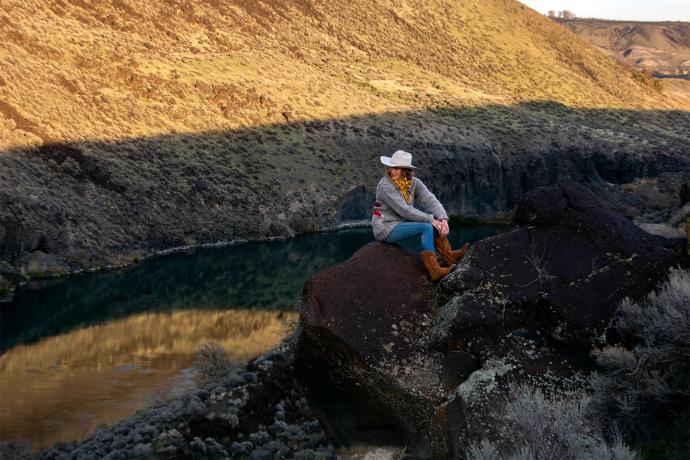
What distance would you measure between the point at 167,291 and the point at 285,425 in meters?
17.4

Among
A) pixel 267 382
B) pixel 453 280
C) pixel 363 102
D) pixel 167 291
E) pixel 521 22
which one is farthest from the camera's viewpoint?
pixel 521 22

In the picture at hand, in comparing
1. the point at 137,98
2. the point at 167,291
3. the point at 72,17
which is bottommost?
the point at 167,291

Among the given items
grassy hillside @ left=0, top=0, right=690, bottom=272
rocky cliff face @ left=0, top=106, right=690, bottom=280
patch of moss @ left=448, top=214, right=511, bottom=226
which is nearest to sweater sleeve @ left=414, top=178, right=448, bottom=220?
rocky cliff face @ left=0, top=106, right=690, bottom=280

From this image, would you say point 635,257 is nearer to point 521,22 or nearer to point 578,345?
point 578,345

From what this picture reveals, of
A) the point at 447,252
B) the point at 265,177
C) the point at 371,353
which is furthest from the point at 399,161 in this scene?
the point at 265,177

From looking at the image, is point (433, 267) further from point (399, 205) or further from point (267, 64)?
point (267, 64)

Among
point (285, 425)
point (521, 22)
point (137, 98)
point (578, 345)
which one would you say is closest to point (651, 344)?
point (578, 345)

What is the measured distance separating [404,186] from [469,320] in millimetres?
2608

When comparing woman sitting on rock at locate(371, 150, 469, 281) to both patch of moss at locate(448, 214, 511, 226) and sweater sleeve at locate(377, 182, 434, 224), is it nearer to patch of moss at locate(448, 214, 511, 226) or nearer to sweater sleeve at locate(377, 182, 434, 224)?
sweater sleeve at locate(377, 182, 434, 224)

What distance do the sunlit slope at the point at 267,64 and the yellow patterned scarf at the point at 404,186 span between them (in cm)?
3106

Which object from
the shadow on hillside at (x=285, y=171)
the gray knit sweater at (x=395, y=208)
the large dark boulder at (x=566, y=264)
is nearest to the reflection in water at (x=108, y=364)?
the gray knit sweater at (x=395, y=208)

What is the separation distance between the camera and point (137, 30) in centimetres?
5819

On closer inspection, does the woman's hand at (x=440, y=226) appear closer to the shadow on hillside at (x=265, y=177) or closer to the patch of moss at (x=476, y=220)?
the shadow on hillside at (x=265, y=177)

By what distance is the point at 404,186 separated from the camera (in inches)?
458
